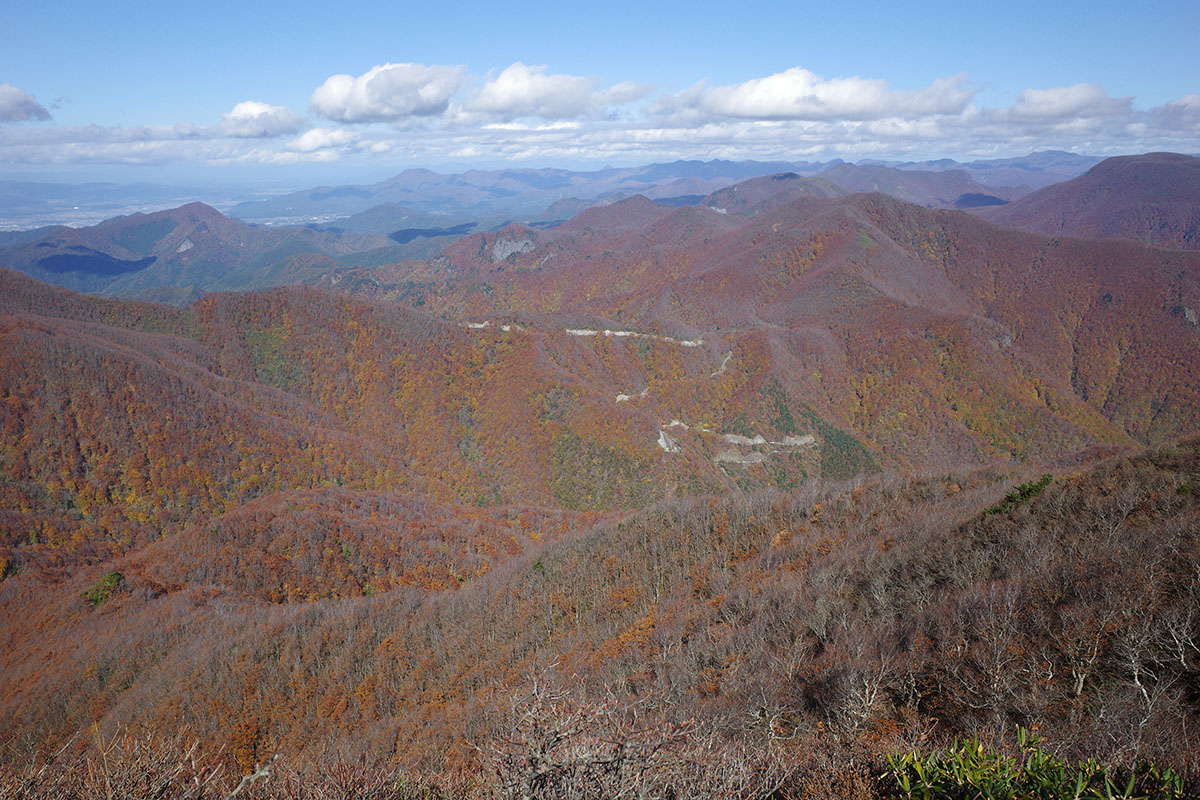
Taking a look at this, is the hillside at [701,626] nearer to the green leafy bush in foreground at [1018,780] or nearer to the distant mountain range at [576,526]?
the distant mountain range at [576,526]

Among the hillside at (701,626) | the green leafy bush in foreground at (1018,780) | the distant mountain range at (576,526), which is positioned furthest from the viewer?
the distant mountain range at (576,526)

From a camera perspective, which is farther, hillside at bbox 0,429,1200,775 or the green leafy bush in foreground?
hillside at bbox 0,429,1200,775

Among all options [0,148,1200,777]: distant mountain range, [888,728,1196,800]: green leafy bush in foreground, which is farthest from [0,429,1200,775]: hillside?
[888,728,1196,800]: green leafy bush in foreground

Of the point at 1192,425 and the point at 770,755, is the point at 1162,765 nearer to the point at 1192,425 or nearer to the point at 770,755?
the point at 770,755

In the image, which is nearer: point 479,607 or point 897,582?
point 897,582

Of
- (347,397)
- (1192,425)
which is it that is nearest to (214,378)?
(347,397)

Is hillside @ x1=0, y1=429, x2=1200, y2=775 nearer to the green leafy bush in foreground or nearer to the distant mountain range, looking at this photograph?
the distant mountain range

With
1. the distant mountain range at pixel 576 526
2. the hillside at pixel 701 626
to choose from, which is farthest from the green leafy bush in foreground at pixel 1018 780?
the distant mountain range at pixel 576 526

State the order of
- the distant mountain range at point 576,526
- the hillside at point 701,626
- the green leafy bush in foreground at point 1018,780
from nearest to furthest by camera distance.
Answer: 1. the green leafy bush in foreground at point 1018,780
2. the hillside at point 701,626
3. the distant mountain range at point 576,526
